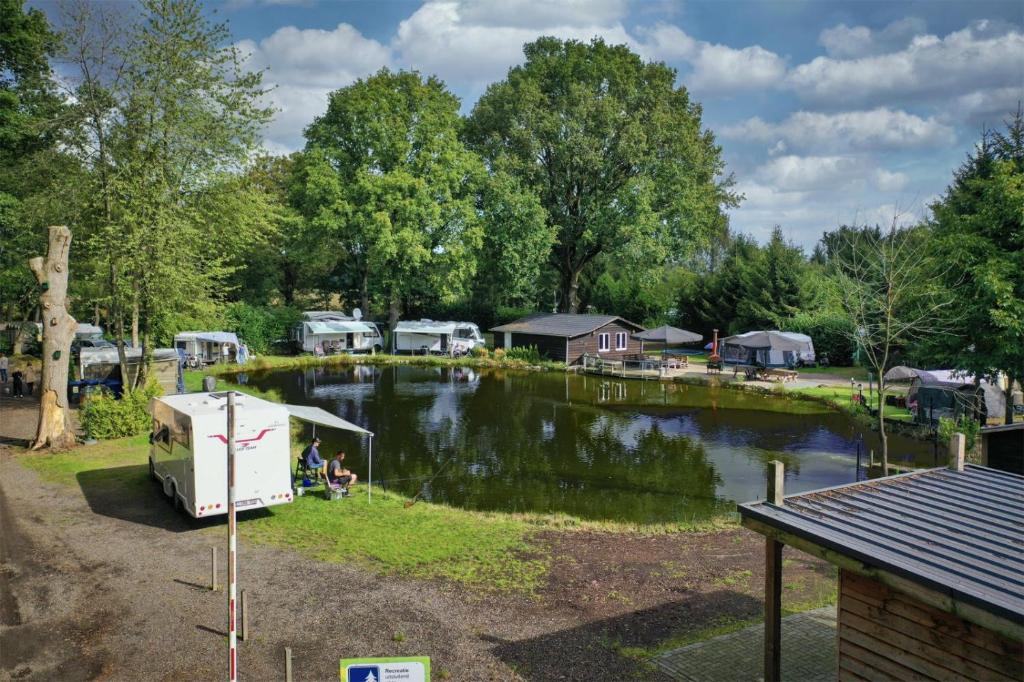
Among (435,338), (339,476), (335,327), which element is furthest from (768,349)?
(339,476)

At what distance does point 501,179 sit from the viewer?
46344 millimetres

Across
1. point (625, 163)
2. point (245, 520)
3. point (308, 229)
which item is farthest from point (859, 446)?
point (308, 229)

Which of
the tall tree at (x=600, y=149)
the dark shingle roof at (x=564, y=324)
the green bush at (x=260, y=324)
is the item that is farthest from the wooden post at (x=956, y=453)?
the green bush at (x=260, y=324)

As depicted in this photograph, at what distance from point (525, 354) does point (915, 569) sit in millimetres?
38034

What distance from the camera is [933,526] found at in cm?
705

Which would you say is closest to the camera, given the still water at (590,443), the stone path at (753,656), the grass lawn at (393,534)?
the stone path at (753,656)

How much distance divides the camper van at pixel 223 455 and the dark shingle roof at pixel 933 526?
9.58m

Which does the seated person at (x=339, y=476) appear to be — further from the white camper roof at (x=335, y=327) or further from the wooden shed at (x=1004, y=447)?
the white camper roof at (x=335, y=327)

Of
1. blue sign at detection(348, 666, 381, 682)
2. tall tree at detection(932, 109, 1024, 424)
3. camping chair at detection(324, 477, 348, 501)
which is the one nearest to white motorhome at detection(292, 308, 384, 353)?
camping chair at detection(324, 477, 348, 501)

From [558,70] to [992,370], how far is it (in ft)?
122

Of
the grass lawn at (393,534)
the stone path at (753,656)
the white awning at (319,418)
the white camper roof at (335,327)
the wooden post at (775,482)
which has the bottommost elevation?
the stone path at (753,656)

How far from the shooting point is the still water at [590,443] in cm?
1742

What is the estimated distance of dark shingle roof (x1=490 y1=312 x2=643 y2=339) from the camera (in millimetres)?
43125

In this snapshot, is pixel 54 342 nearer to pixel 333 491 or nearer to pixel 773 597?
pixel 333 491
